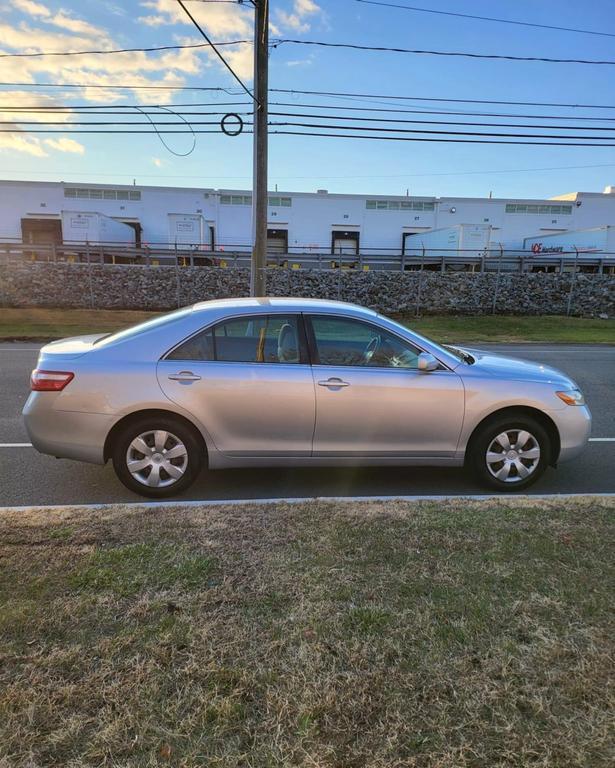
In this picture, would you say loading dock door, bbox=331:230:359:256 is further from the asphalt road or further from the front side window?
the front side window

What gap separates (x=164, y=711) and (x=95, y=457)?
2.63m

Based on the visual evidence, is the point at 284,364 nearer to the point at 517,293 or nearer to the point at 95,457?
the point at 95,457

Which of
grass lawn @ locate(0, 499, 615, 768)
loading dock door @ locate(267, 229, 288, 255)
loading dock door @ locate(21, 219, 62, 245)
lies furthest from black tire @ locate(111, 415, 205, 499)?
loading dock door @ locate(21, 219, 62, 245)

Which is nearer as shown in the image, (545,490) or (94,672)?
(94,672)

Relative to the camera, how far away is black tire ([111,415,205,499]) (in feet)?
13.8

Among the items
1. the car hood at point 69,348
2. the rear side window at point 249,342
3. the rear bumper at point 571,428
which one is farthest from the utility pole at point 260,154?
the rear bumper at point 571,428

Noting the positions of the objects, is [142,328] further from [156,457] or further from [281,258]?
[281,258]

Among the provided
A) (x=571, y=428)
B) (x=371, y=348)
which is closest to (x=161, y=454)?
(x=371, y=348)

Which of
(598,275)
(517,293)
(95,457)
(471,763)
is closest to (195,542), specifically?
(95,457)

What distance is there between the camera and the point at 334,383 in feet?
13.9

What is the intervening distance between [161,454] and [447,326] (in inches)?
666

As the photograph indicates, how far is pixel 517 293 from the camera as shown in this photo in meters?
24.3

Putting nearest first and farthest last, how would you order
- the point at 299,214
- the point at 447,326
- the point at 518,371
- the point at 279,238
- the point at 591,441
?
1. the point at 518,371
2. the point at 591,441
3. the point at 447,326
4. the point at 299,214
5. the point at 279,238

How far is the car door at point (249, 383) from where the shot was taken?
418 cm
